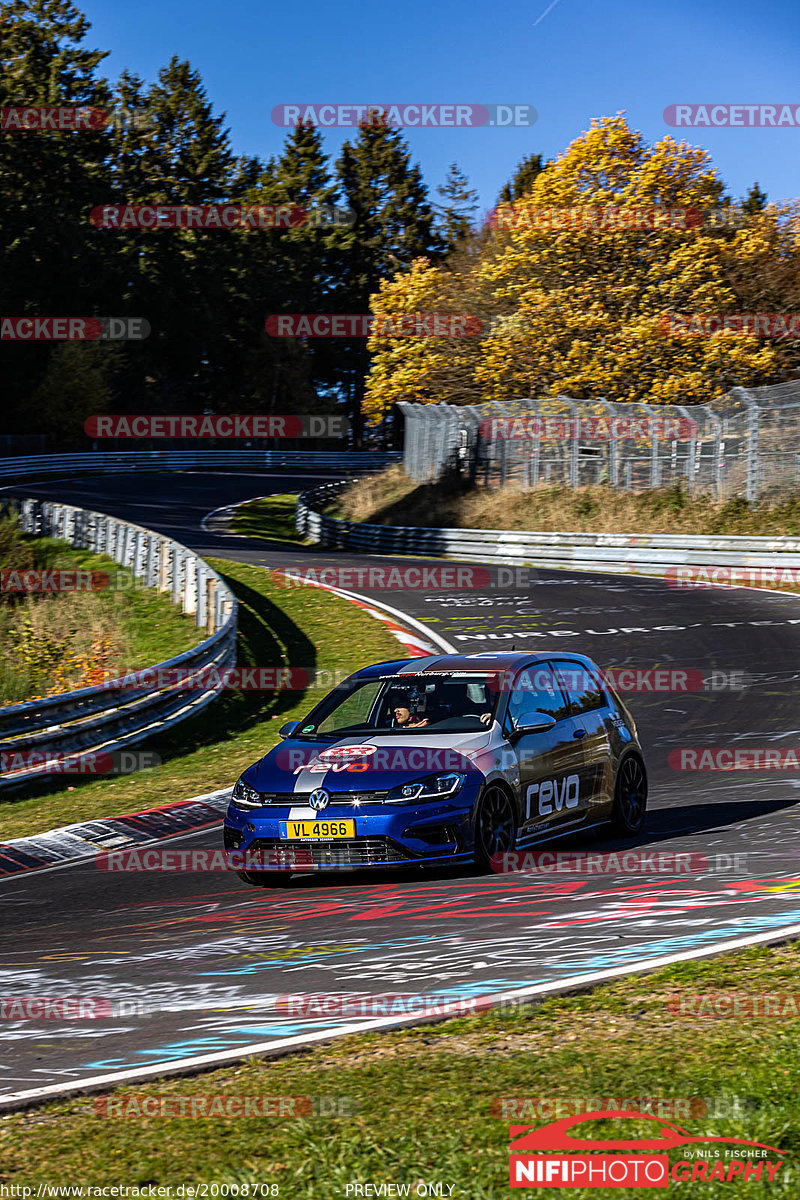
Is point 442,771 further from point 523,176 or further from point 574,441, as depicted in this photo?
point 523,176

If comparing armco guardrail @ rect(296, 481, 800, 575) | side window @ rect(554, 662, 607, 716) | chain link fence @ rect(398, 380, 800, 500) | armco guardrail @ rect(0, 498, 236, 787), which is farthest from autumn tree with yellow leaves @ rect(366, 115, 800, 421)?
side window @ rect(554, 662, 607, 716)

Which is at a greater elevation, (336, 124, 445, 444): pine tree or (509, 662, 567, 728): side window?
(336, 124, 445, 444): pine tree

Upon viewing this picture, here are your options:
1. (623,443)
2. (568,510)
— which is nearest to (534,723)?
(623,443)

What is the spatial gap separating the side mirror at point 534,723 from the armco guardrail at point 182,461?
162 feet

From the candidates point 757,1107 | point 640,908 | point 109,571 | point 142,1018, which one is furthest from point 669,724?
point 109,571

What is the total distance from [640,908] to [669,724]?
27.7ft

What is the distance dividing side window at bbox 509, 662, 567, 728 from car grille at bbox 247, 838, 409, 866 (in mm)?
1458

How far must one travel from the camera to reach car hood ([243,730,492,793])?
28.8 feet

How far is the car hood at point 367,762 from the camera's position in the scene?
346 inches

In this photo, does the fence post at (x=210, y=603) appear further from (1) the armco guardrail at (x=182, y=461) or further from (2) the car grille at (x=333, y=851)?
(1) the armco guardrail at (x=182, y=461)

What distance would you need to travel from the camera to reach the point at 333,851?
8.73 metres

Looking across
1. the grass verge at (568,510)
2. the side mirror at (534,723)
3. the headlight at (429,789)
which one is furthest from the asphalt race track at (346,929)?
the grass verge at (568,510)

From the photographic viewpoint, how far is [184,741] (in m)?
16.7

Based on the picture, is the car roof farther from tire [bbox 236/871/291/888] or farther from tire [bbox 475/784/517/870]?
tire [bbox 236/871/291/888]
